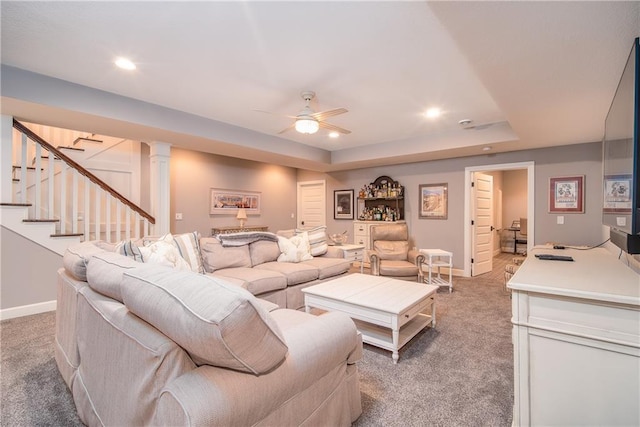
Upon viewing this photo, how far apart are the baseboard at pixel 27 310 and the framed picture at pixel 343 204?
5.04m

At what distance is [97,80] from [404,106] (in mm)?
3188

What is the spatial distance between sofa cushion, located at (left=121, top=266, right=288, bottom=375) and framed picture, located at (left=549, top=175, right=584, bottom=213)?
16.3 ft

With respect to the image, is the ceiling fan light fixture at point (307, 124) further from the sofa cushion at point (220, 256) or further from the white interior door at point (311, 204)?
the white interior door at point (311, 204)

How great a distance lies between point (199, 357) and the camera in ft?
3.07

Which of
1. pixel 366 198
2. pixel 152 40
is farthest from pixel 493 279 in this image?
pixel 152 40

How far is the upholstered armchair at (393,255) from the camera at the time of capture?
400 cm

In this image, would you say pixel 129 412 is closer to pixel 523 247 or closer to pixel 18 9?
pixel 18 9

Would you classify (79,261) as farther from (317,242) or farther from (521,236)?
(521,236)

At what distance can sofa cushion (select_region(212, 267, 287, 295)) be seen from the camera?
9.13ft

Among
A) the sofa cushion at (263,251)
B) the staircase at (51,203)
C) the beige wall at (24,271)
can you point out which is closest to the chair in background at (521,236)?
the sofa cushion at (263,251)

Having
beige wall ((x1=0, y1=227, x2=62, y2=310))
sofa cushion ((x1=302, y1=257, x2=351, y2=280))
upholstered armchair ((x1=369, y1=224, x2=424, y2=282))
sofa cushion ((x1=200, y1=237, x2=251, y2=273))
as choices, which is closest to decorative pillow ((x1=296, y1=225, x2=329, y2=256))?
sofa cushion ((x1=302, y1=257, x2=351, y2=280))

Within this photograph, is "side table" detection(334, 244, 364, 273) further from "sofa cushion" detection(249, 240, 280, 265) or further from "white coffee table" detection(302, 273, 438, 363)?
"white coffee table" detection(302, 273, 438, 363)

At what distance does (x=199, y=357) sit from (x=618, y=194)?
7.58 ft

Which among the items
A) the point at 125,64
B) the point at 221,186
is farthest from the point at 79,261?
the point at 221,186
